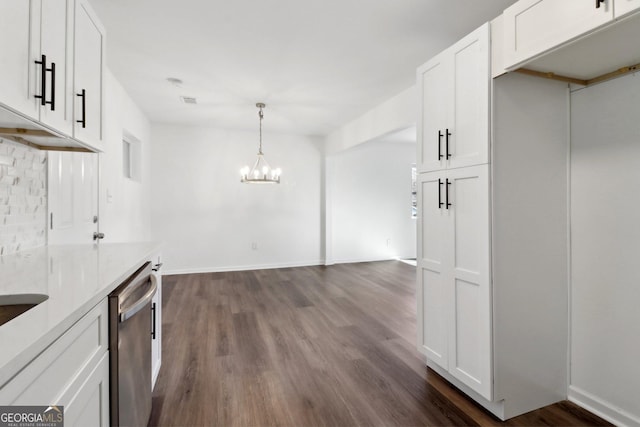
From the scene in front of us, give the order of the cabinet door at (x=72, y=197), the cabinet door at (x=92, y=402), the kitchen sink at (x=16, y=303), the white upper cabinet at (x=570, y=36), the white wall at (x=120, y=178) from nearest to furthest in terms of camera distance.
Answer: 1. the cabinet door at (x=92, y=402)
2. the kitchen sink at (x=16, y=303)
3. the white upper cabinet at (x=570, y=36)
4. the cabinet door at (x=72, y=197)
5. the white wall at (x=120, y=178)

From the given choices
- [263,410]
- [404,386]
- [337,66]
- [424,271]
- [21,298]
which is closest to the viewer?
[21,298]

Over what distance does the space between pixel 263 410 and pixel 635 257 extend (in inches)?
90.4

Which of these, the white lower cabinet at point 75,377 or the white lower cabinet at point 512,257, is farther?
the white lower cabinet at point 512,257

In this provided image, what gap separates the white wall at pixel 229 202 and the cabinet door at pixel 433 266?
13.0 ft

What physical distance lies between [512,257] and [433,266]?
51 cm

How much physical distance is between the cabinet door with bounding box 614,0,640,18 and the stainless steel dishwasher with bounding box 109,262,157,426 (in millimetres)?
2148

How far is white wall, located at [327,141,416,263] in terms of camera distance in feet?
20.7

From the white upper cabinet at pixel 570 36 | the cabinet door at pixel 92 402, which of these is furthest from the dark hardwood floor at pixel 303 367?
the white upper cabinet at pixel 570 36

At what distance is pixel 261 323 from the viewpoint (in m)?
3.15

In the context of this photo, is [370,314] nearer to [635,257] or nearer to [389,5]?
[635,257]

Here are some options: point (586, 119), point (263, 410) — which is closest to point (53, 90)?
Answer: point (263, 410)

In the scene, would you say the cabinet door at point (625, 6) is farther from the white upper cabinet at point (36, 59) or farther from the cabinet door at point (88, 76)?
the cabinet door at point (88, 76)

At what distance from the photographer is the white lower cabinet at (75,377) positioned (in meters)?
0.64

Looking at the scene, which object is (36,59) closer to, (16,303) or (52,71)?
(52,71)
